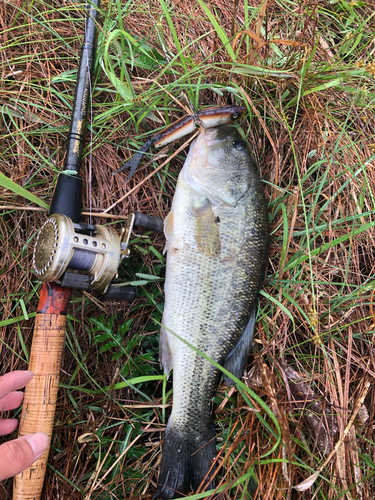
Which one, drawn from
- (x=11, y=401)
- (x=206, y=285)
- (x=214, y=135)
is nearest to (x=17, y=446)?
(x=11, y=401)

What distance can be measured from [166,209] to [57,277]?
1.07 m

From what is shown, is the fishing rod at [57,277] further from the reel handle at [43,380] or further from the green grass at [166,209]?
the green grass at [166,209]

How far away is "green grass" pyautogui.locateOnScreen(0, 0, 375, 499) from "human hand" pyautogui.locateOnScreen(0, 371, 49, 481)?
44 centimetres

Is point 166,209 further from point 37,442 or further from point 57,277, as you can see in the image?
point 37,442

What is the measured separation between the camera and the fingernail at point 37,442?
1798 millimetres

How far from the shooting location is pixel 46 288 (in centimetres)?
212

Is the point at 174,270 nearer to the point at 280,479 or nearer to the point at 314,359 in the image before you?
the point at 314,359

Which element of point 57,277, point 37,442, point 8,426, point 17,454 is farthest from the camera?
point 8,426

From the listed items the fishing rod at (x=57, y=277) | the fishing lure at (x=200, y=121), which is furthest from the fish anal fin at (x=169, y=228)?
the fishing lure at (x=200, y=121)

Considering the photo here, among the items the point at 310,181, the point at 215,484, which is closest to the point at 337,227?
the point at 310,181

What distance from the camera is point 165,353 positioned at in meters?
2.43

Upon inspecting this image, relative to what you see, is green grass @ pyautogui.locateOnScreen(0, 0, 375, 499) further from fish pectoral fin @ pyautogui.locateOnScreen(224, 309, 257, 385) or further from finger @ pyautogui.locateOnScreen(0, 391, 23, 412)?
finger @ pyautogui.locateOnScreen(0, 391, 23, 412)

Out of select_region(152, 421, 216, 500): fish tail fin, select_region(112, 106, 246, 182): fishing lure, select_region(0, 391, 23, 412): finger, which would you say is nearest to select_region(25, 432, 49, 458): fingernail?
select_region(0, 391, 23, 412): finger

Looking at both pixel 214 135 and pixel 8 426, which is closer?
pixel 8 426
